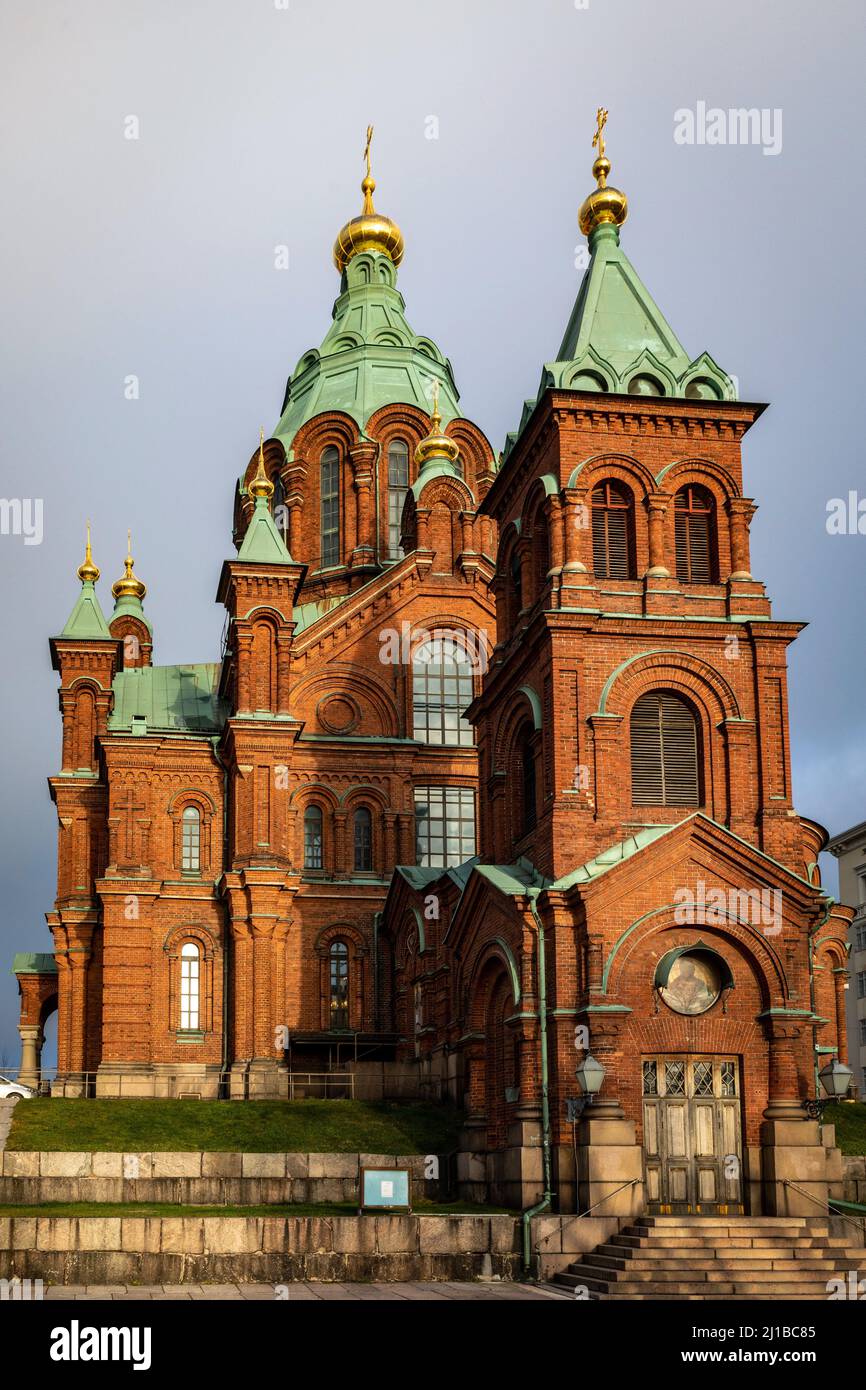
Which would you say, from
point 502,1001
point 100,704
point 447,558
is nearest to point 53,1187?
point 502,1001

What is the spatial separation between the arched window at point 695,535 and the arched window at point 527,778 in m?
4.08

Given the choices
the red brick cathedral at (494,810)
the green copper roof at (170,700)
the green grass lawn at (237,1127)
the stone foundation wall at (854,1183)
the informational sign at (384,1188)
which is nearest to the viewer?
the informational sign at (384,1188)

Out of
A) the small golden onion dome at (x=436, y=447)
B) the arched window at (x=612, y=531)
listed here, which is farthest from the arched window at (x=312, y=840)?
the arched window at (x=612, y=531)

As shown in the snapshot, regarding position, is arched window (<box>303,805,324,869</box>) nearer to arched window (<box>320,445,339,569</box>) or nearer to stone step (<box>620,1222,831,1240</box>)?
arched window (<box>320,445,339,569</box>)

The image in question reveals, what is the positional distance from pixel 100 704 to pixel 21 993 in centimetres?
940

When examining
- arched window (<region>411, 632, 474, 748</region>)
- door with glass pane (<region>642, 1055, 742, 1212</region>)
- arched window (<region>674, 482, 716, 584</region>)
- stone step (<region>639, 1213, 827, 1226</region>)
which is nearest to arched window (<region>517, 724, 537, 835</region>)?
arched window (<region>674, 482, 716, 584</region>)

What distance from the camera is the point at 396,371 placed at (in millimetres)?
57594

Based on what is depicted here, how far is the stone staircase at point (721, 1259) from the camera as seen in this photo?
76.6 ft

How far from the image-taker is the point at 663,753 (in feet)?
99.2

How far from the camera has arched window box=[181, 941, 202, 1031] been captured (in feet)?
143

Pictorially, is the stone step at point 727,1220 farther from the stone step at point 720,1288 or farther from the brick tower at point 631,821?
the stone step at point 720,1288

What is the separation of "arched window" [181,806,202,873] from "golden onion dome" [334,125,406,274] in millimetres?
26364

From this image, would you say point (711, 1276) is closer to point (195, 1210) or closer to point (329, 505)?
point (195, 1210)

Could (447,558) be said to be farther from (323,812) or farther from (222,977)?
(222,977)
